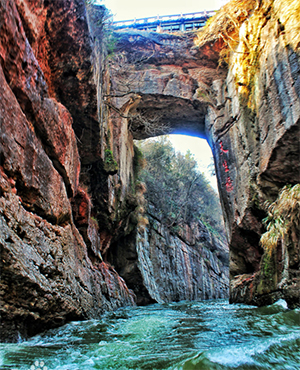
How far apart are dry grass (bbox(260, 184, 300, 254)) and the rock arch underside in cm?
21

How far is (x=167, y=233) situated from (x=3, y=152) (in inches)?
479

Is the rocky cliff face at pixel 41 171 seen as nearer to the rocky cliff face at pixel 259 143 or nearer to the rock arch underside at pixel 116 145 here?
the rock arch underside at pixel 116 145

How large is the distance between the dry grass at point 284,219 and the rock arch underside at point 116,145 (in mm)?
212

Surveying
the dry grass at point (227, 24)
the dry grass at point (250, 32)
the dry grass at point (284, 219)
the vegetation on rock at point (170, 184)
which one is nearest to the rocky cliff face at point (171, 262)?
the vegetation on rock at point (170, 184)

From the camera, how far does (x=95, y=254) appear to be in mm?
6008

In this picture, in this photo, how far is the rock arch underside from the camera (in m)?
2.84

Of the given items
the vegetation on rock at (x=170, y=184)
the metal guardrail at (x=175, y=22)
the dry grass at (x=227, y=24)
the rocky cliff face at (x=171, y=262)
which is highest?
the metal guardrail at (x=175, y=22)

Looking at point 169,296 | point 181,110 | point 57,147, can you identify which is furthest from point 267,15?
point 169,296

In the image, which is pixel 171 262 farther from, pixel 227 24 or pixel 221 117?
pixel 227 24

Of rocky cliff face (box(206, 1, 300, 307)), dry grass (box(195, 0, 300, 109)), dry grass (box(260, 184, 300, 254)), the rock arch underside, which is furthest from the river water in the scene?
dry grass (box(195, 0, 300, 109))

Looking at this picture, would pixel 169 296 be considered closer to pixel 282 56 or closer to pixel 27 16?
pixel 282 56

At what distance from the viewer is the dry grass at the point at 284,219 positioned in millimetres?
4461

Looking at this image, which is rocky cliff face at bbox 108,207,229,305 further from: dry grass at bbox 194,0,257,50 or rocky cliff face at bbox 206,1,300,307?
dry grass at bbox 194,0,257,50

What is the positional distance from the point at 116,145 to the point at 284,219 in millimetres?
6155
